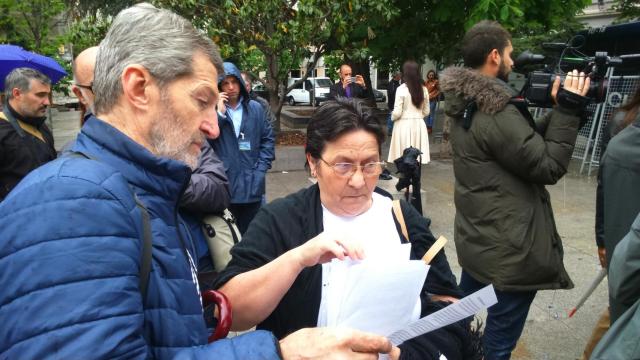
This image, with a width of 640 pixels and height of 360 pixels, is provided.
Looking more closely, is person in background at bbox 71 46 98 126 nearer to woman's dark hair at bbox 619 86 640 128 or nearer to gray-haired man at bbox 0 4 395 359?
gray-haired man at bbox 0 4 395 359

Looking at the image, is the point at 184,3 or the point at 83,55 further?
the point at 184,3

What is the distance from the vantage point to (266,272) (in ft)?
5.00

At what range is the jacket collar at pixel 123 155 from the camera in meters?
1.09

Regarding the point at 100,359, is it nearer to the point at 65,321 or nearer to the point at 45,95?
the point at 65,321

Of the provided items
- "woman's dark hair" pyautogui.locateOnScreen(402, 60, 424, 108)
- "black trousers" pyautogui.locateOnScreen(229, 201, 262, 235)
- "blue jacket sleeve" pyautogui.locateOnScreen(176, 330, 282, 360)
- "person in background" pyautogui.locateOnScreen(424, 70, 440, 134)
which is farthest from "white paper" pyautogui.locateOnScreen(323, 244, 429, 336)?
"person in background" pyautogui.locateOnScreen(424, 70, 440, 134)

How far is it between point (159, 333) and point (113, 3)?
20768 millimetres

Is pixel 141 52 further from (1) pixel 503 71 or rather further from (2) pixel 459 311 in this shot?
(1) pixel 503 71

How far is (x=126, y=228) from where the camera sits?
93cm

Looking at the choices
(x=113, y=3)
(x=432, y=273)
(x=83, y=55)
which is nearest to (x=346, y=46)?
(x=83, y=55)

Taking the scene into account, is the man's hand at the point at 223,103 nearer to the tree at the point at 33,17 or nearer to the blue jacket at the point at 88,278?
the blue jacket at the point at 88,278

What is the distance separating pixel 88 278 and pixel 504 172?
2244 mm

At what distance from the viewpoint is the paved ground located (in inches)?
142

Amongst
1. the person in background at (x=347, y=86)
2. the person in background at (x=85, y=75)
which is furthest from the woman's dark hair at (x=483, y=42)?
the person in background at (x=347, y=86)

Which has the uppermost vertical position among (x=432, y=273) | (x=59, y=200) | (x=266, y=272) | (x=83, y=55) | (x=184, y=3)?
(x=184, y=3)
